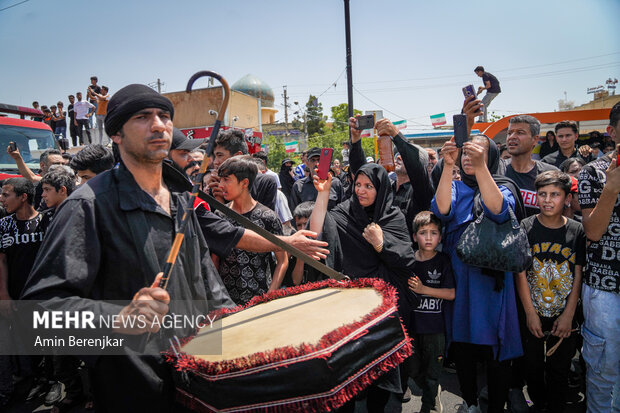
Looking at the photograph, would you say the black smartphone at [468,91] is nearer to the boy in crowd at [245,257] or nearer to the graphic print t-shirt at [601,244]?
the graphic print t-shirt at [601,244]

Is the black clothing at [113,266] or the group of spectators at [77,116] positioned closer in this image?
the black clothing at [113,266]

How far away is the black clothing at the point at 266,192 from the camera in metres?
4.38

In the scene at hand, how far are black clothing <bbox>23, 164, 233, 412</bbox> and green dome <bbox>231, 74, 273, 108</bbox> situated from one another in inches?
1848

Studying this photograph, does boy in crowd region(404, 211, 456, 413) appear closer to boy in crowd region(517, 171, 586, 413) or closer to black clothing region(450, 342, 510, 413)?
black clothing region(450, 342, 510, 413)

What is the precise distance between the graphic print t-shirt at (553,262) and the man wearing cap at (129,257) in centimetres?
261

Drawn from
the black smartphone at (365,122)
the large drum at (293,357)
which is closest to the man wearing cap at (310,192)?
the black smartphone at (365,122)

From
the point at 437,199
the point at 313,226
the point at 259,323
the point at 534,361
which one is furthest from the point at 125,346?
the point at 534,361

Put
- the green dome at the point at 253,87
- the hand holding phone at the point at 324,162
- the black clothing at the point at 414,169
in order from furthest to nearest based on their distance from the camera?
the green dome at the point at 253,87 → the black clothing at the point at 414,169 → the hand holding phone at the point at 324,162

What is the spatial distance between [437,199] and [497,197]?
576mm

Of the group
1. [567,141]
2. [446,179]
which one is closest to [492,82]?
[567,141]

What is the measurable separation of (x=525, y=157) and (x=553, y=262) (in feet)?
4.10

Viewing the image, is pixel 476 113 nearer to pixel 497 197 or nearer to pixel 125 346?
pixel 497 197

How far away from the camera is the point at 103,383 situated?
1382mm

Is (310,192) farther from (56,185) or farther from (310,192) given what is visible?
(56,185)
